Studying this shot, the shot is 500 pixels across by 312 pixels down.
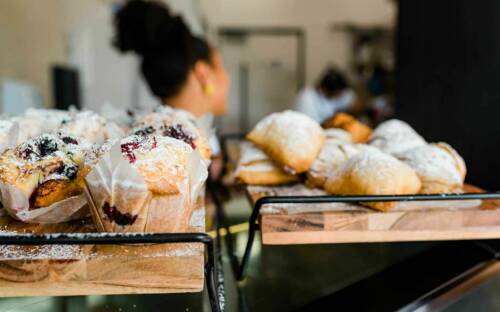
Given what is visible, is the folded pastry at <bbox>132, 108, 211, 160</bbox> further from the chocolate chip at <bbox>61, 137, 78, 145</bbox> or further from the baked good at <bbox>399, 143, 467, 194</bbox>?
Answer: the baked good at <bbox>399, 143, 467, 194</bbox>

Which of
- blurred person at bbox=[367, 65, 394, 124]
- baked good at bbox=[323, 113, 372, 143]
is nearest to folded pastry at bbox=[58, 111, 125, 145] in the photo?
baked good at bbox=[323, 113, 372, 143]

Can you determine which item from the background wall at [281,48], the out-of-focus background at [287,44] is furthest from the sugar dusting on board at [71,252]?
the background wall at [281,48]

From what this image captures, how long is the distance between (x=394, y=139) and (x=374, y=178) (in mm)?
286

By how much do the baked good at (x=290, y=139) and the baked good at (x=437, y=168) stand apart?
7.9 inches

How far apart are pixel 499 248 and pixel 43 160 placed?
3.20 feet

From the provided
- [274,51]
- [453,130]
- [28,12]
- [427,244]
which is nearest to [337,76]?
[274,51]

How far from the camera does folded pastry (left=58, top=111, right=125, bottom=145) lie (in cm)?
83

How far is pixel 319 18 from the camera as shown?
5.91m

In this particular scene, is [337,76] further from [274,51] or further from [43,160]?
[43,160]

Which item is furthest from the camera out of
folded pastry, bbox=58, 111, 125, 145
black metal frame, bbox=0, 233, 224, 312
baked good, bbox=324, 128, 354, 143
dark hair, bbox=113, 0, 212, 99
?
dark hair, bbox=113, 0, 212, 99

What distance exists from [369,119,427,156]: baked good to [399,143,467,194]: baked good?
0.08m

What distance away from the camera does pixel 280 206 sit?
746 millimetres

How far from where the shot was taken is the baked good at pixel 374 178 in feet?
2.61

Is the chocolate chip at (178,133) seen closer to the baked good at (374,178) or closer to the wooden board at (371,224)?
the wooden board at (371,224)
